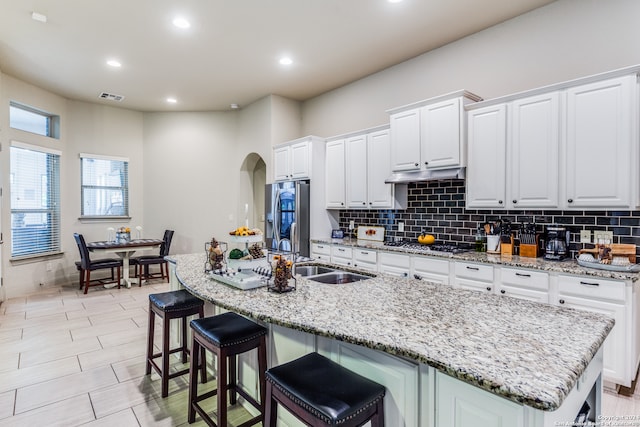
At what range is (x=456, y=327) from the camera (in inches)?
53.1

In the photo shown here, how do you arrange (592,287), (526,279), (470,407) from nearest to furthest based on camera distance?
1. (470,407)
2. (592,287)
3. (526,279)

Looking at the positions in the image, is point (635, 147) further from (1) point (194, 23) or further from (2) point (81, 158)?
(2) point (81, 158)

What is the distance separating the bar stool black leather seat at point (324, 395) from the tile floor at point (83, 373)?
1018mm

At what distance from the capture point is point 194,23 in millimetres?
3480

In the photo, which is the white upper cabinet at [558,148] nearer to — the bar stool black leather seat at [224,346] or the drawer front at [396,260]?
the drawer front at [396,260]

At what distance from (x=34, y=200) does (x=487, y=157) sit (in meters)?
6.62

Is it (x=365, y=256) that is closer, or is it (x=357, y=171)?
(x=365, y=256)

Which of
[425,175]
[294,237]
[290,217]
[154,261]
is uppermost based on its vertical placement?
[425,175]

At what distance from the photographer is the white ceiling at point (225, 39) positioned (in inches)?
126

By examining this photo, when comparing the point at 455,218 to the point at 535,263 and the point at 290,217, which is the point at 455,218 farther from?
the point at 290,217

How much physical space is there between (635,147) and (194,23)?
13.3 ft

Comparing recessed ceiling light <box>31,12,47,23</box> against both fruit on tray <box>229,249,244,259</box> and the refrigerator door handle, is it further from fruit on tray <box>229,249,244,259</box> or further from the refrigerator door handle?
the refrigerator door handle

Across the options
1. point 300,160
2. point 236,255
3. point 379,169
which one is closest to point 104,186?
point 300,160

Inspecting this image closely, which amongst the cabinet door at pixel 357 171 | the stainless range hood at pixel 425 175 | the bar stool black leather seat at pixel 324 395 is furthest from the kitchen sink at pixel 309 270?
the cabinet door at pixel 357 171
